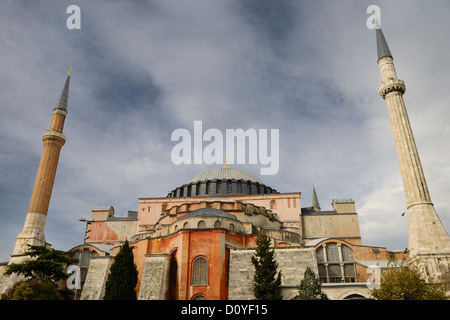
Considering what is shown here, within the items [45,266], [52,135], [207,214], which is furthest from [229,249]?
[52,135]

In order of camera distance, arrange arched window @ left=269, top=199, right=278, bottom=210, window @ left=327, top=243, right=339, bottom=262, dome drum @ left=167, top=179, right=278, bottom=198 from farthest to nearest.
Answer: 1. dome drum @ left=167, top=179, right=278, bottom=198
2. arched window @ left=269, top=199, right=278, bottom=210
3. window @ left=327, top=243, right=339, bottom=262

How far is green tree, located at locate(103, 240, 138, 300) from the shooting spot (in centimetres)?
1817

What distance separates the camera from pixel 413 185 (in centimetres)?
2108

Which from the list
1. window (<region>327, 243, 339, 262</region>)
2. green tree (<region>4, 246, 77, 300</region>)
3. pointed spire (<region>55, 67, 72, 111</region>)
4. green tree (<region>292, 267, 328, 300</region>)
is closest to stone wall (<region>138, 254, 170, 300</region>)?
green tree (<region>4, 246, 77, 300</region>)

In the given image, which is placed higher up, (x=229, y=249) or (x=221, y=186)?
(x=221, y=186)

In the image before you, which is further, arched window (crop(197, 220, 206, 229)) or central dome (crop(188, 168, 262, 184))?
central dome (crop(188, 168, 262, 184))

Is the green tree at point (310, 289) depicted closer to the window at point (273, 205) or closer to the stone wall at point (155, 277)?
the stone wall at point (155, 277)

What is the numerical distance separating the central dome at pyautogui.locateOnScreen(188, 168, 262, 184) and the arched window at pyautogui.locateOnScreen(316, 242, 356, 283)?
13530 millimetres

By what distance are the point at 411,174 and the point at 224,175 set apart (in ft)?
62.3

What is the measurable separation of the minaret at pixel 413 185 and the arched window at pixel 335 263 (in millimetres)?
4701

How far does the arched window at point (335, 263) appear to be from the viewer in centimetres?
2316

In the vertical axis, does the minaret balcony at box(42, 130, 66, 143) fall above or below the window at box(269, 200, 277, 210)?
above

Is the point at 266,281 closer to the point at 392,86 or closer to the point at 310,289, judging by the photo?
the point at 310,289

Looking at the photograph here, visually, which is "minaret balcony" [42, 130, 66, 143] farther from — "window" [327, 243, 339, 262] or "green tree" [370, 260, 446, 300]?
"green tree" [370, 260, 446, 300]
